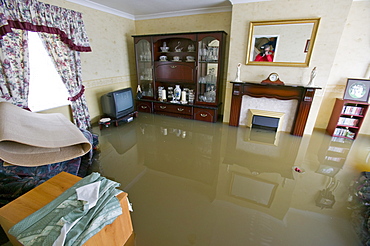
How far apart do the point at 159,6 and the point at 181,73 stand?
139cm

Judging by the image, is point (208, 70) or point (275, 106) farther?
point (208, 70)

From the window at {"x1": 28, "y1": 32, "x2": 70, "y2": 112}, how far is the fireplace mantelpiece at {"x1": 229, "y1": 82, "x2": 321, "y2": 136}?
127 inches

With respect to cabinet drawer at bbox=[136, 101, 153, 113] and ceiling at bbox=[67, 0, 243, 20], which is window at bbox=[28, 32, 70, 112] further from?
cabinet drawer at bbox=[136, 101, 153, 113]

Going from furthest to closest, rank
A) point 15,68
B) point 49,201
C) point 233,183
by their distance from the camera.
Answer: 1. point 15,68
2. point 233,183
3. point 49,201

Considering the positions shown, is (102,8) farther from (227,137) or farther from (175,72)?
(227,137)

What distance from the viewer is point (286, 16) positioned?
3027 millimetres

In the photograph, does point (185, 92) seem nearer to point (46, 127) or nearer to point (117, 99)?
point (117, 99)

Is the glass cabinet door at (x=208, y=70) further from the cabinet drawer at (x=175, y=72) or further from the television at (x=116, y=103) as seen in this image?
the television at (x=116, y=103)

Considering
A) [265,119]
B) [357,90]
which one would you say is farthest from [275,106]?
[357,90]

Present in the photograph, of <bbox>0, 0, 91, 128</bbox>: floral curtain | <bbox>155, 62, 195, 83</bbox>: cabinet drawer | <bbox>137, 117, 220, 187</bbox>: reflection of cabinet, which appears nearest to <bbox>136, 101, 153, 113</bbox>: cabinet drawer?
<bbox>137, 117, 220, 187</bbox>: reflection of cabinet

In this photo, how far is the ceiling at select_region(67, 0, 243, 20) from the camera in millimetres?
3357

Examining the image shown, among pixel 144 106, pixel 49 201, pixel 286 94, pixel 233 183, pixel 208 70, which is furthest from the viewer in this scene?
pixel 144 106

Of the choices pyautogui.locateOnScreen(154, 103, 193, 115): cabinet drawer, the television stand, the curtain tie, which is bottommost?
the television stand

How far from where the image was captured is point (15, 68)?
95.9 inches
